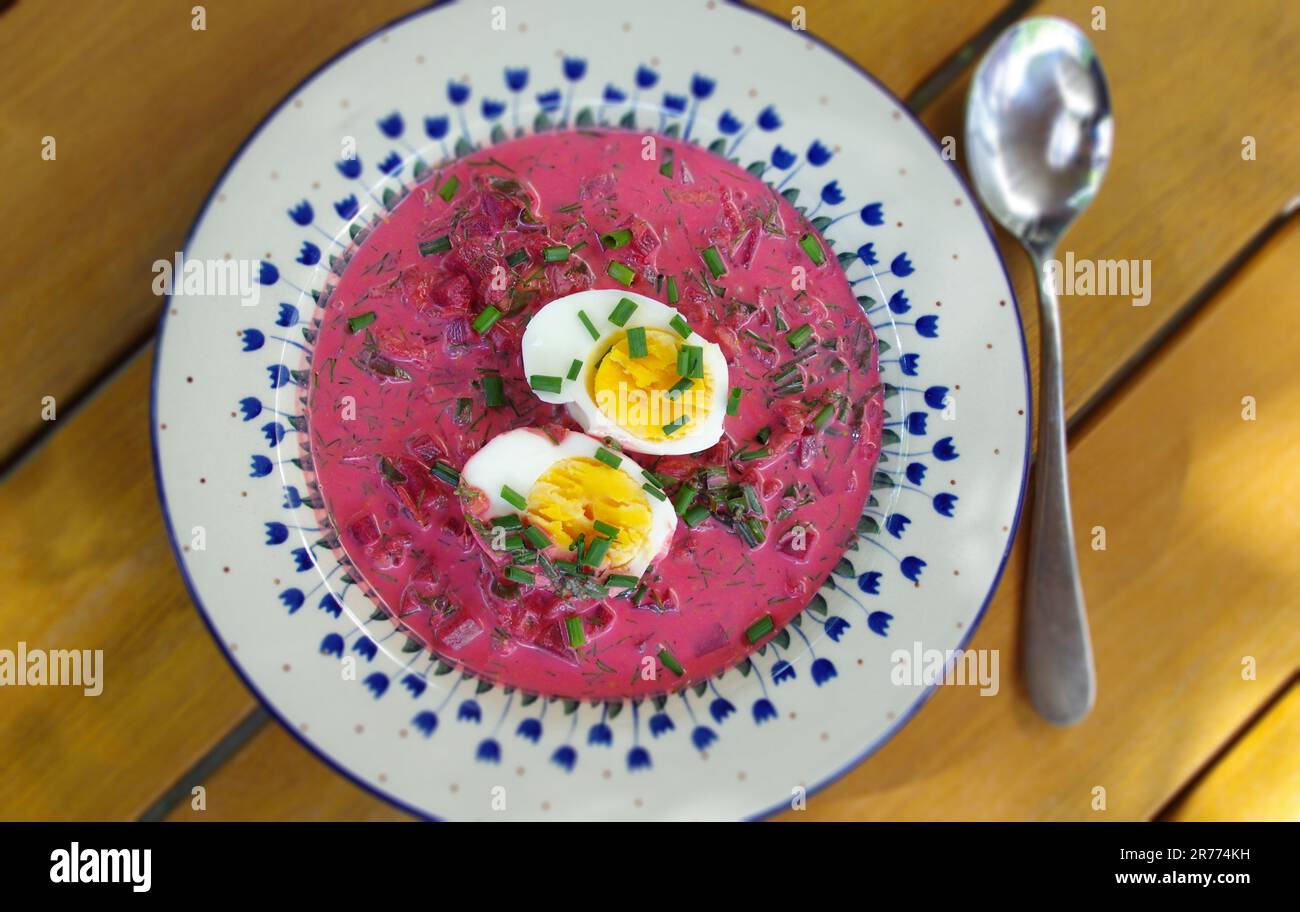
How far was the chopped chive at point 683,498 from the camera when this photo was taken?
1.65 meters

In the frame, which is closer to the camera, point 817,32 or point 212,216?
point 212,216

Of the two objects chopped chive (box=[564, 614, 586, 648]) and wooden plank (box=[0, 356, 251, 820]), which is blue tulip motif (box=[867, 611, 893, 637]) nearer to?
chopped chive (box=[564, 614, 586, 648])

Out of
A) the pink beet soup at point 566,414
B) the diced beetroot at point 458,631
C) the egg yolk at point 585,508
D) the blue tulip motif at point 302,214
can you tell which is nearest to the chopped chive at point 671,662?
the pink beet soup at point 566,414

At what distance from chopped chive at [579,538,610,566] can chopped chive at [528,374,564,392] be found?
0.96ft

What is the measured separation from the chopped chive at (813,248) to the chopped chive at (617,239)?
0.34m

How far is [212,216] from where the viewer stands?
1.54 m

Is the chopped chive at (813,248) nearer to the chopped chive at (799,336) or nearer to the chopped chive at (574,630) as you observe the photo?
the chopped chive at (799,336)

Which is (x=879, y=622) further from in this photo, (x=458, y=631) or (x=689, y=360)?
(x=458, y=631)

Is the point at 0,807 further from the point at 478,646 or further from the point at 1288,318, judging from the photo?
the point at 1288,318

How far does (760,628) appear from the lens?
166 cm

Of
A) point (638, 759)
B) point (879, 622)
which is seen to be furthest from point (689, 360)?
point (638, 759)

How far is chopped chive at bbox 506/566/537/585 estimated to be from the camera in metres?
1.62

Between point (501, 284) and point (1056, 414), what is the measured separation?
1.11 metres
